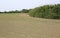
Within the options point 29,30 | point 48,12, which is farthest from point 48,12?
point 29,30

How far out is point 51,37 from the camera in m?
4.82

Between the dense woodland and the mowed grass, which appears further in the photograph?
the dense woodland

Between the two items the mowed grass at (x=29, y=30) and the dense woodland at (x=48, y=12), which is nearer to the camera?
the mowed grass at (x=29, y=30)

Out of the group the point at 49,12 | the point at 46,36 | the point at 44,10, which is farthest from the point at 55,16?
the point at 46,36

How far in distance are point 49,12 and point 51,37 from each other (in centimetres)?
651

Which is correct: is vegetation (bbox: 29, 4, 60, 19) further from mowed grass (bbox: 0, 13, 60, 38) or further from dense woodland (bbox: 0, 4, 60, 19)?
mowed grass (bbox: 0, 13, 60, 38)

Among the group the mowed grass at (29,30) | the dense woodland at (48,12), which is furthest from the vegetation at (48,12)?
the mowed grass at (29,30)

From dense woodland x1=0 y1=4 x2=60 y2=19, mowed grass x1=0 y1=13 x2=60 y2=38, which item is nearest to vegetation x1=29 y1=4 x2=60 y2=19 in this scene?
dense woodland x1=0 y1=4 x2=60 y2=19

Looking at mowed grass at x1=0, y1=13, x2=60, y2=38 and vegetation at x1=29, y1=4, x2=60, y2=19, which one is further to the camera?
vegetation at x1=29, y1=4, x2=60, y2=19

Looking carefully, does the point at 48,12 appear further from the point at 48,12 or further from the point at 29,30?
the point at 29,30

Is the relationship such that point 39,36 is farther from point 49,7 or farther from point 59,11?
point 49,7

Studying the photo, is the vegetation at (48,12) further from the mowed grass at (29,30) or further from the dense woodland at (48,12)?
the mowed grass at (29,30)

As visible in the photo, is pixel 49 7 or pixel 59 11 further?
pixel 49 7

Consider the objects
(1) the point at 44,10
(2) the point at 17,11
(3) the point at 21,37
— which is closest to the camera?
(3) the point at 21,37
